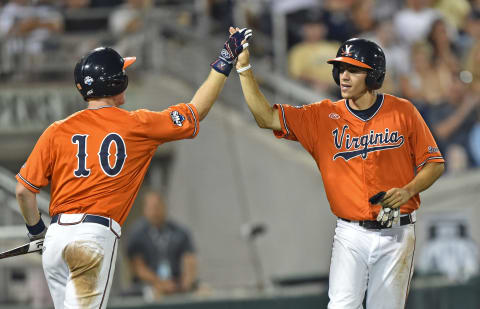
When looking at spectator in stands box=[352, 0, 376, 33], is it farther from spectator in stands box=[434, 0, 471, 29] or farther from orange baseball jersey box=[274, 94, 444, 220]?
orange baseball jersey box=[274, 94, 444, 220]

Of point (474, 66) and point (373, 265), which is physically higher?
point (474, 66)

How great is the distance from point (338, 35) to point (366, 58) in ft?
21.5

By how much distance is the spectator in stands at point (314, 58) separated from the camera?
1228cm

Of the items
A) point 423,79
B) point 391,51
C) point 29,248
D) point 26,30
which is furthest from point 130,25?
point 29,248

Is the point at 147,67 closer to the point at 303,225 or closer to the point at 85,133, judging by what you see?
the point at 303,225

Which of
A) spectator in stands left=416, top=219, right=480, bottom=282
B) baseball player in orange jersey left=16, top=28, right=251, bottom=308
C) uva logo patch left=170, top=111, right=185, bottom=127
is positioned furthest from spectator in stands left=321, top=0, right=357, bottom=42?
baseball player in orange jersey left=16, top=28, right=251, bottom=308

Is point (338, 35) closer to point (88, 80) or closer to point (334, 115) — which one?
point (334, 115)

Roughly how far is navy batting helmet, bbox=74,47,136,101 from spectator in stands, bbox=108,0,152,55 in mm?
6465

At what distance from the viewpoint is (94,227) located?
5703 millimetres

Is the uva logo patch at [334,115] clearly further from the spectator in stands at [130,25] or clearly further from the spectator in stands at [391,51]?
the spectator in stands at [130,25]

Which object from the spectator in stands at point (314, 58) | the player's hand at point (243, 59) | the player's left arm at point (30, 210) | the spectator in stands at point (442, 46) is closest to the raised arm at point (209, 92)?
the player's hand at point (243, 59)

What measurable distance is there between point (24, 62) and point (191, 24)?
2.34 m

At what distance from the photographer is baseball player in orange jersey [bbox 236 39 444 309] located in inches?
243

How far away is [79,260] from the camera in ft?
18.4
